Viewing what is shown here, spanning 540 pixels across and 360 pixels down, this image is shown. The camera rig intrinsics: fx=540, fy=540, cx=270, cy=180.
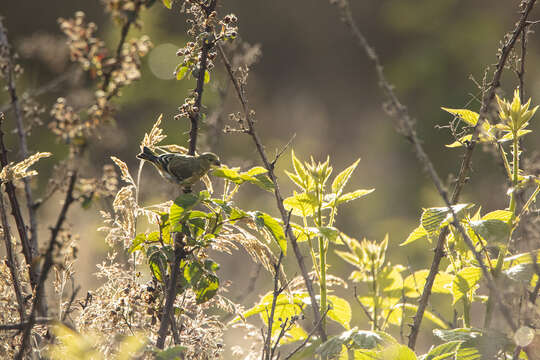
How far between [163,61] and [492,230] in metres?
2.51

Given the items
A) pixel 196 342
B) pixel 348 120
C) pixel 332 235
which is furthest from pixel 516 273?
pixel 348 120

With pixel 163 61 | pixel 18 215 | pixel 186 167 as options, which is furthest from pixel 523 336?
pixel 163 61

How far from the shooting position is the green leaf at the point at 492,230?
0.42 meters

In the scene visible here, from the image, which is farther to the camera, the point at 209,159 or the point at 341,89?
the point at 341,89

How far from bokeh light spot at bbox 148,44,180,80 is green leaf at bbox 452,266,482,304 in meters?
→ 2.34

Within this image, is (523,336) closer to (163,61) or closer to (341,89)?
(163,61)

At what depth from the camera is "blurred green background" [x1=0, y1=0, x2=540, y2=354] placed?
8.33 ft

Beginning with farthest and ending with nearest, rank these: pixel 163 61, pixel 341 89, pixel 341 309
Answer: pixel 341 89, pixel 163 61, pixel 341 309

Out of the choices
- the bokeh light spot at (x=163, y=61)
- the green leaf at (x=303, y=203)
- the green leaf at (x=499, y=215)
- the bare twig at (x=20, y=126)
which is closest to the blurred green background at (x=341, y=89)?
the bokeh light spot at (x=163, y=61)

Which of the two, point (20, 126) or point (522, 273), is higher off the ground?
point (20, 126)

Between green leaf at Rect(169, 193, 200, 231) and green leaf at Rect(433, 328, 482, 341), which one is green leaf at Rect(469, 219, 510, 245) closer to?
green leaf at Rect(433, 328, 482, 341)

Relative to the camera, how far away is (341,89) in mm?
4160

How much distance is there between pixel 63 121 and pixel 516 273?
35 cm

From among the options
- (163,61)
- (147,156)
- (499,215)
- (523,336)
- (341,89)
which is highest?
(341,89)
